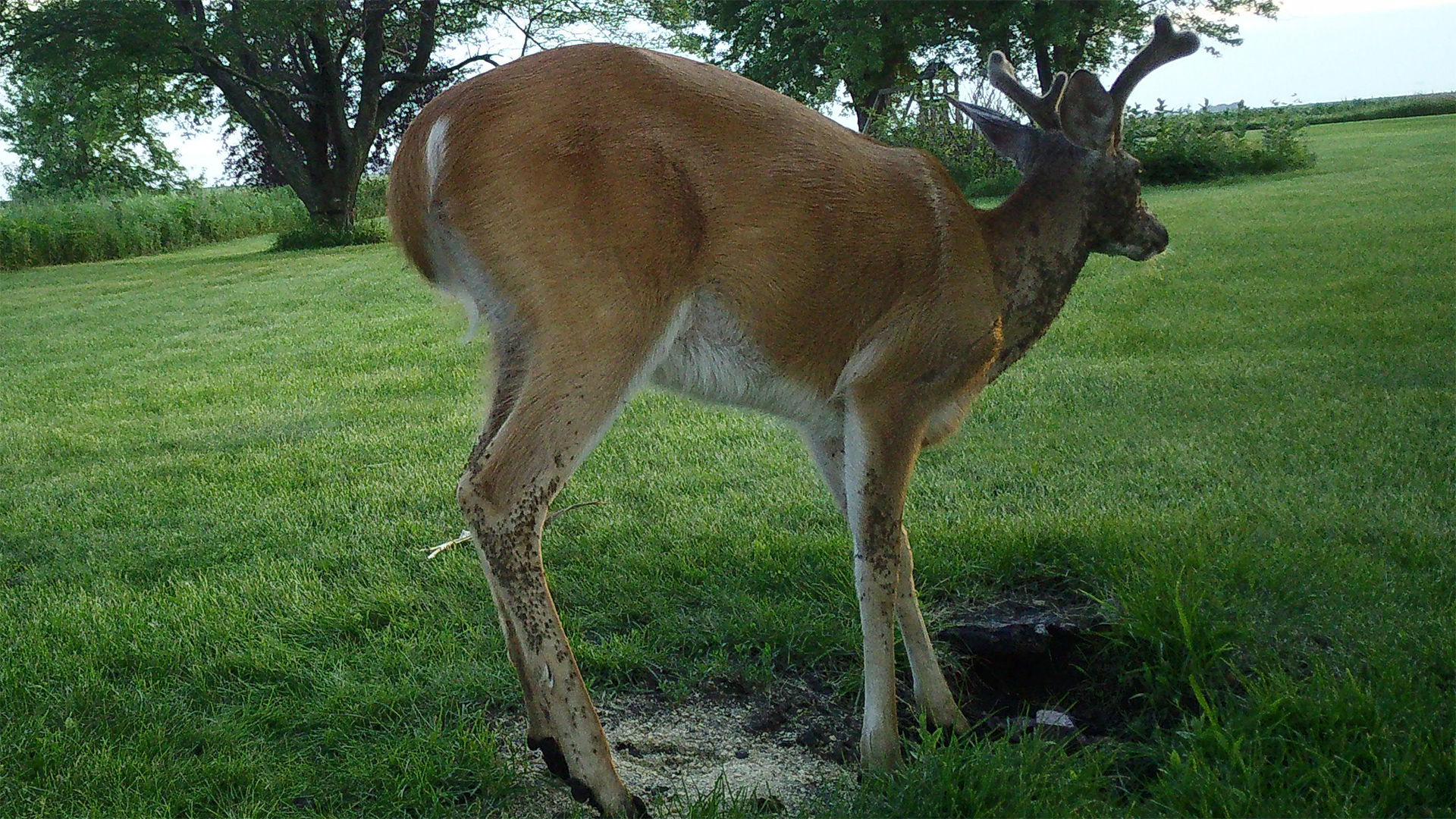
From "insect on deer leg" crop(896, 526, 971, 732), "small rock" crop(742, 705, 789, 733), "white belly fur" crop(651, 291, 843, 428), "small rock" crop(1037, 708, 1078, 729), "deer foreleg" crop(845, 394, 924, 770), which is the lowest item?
"small rock" crop(1037, 708, 1078, 729)

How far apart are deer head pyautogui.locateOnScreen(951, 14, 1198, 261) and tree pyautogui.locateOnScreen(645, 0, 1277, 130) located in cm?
2092

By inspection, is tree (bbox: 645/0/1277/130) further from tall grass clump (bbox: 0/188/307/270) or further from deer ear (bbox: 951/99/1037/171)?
deer ear (bbox: 951/99/1037/171)

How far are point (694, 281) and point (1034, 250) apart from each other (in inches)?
48.4

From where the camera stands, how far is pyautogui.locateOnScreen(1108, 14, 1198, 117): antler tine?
11.2ft

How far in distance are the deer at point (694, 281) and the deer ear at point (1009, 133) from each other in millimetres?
96

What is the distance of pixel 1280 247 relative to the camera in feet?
37.5

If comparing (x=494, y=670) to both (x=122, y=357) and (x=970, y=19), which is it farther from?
(x=970, y=19)

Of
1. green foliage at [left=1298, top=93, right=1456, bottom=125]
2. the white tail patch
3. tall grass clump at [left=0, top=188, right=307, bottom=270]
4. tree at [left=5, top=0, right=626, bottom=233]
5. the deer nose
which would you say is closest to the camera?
the white tail patch

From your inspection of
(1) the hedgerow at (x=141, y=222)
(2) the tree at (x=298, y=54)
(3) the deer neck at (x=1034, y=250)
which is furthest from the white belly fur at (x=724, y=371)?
(1) the hedgerow at (x=141, y=222)

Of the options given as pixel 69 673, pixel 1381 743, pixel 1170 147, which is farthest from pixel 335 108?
pixel 1381 743

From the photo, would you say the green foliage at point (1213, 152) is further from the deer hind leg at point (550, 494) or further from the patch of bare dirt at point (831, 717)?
the deer hind leg at point (550, 494)

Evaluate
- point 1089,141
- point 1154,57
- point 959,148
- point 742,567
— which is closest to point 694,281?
point 1089,141

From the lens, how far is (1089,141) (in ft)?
11.7

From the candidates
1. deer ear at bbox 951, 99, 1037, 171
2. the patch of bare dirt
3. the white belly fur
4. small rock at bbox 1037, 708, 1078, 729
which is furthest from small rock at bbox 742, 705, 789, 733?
deer ear at bbox 951, 99, 1037, 171
